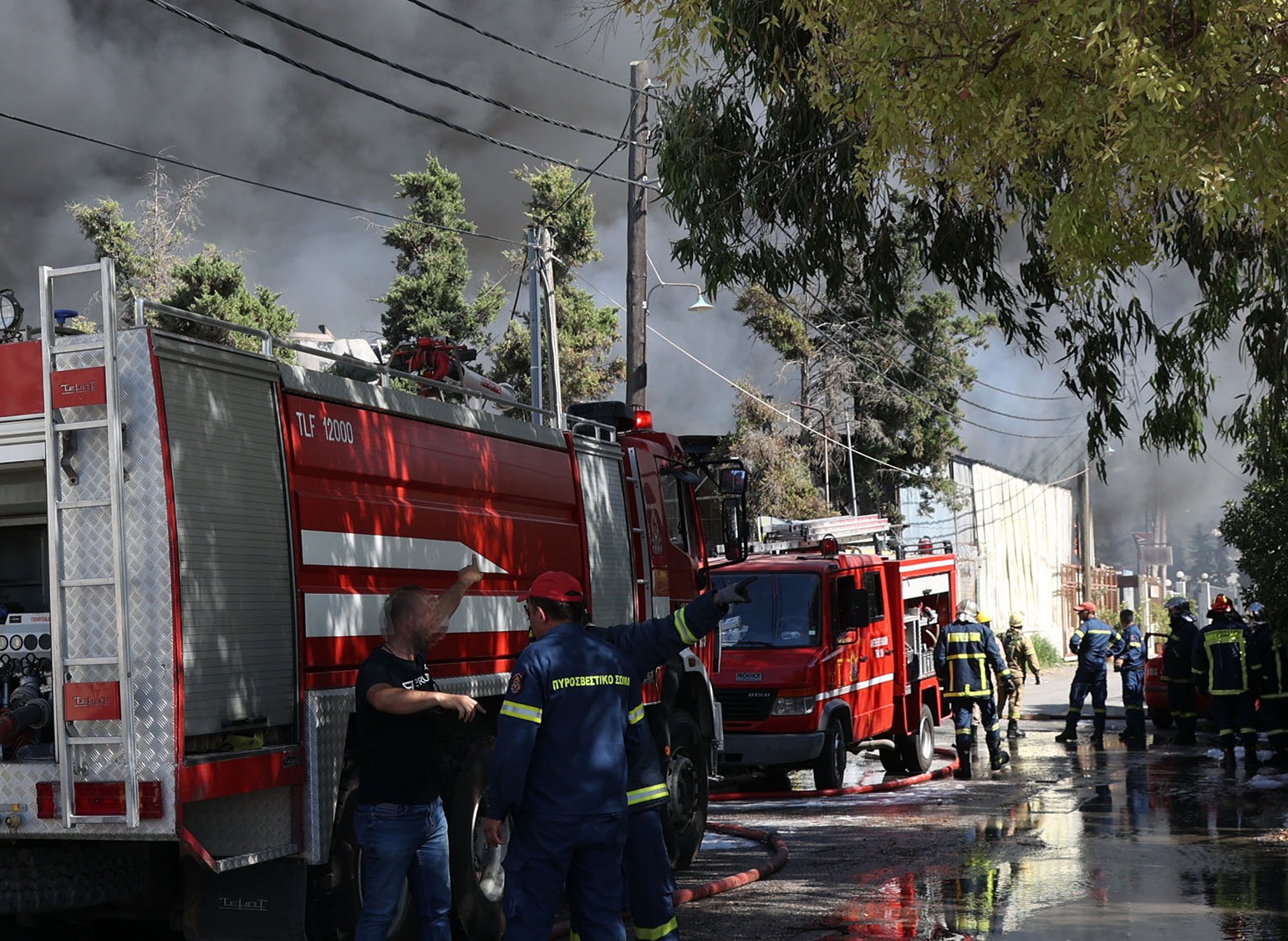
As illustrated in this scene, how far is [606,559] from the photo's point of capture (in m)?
9.87

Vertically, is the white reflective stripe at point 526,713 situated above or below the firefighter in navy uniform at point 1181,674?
above

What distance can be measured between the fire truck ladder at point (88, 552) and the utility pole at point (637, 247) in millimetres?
12591

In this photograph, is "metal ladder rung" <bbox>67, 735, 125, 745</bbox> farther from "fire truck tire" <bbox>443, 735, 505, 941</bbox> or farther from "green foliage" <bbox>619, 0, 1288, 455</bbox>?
"green foliage" <bbox>619, 0, 1288, 455</bbox>

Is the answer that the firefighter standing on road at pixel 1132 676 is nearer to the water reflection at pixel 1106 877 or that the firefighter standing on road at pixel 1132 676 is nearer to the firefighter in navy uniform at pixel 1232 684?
the firefighter in navy uniform at pixel 1232 684

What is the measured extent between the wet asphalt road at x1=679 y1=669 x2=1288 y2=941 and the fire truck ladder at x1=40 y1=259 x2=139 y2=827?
355 cm

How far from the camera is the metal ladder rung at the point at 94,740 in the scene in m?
5.69

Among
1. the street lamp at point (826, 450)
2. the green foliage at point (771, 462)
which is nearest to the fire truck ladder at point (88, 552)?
the green foliage at point (771, 462)

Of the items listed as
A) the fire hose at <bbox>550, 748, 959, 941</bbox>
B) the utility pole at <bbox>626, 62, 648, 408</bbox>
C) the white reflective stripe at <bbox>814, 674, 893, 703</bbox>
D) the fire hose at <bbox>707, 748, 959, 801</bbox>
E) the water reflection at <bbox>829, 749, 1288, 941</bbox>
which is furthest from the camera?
the utility pole at <bbox>626, 62, 648, 408</bbox>

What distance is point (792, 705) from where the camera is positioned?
14.0 m

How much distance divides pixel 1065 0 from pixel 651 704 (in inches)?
205

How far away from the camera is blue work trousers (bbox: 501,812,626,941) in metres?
5.70

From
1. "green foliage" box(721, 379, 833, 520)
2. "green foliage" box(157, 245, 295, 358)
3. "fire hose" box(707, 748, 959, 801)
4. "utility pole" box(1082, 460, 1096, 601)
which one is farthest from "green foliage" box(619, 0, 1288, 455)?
"utility pole" box(1082, 460, 1096, 601)

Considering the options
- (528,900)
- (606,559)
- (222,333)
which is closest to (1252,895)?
(606,559)

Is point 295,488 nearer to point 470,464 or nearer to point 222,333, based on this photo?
point 470,464
